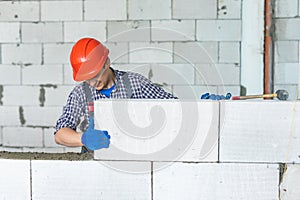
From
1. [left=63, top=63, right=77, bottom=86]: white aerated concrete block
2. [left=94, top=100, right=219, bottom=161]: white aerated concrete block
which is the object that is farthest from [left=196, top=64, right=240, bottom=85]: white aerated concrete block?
[left=94, top=100, right=219, bottom=161]: white aerated concrete block

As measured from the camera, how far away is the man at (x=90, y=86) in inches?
91.4

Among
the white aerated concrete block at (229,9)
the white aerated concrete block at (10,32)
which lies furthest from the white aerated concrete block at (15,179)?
the white aerated concrete block at (229,9)

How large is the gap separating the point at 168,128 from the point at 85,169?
0.45 metres

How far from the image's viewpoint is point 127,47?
3809 millimetres

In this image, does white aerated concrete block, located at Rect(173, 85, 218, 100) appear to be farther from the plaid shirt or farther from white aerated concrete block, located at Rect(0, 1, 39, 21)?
white aerated concrete block, located at Rect(0, 1, 39, 21)

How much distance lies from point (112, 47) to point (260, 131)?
2214 mm

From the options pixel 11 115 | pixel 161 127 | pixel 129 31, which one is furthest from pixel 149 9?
pixel 161 127

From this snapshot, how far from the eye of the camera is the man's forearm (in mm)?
2131

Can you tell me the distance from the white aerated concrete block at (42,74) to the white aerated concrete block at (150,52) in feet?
2.32

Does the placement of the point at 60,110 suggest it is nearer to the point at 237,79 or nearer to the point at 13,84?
the point at 13,84

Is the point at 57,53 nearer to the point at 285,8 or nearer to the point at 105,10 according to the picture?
the point at 105,10

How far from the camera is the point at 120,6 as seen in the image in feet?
12.4

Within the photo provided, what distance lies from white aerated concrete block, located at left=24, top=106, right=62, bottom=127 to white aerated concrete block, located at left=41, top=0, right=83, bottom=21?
84cm

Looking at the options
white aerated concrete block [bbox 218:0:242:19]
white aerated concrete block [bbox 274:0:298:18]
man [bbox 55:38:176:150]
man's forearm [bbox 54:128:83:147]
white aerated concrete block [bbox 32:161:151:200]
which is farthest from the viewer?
white aerated concrete block [bbox 218:0:242:19]
